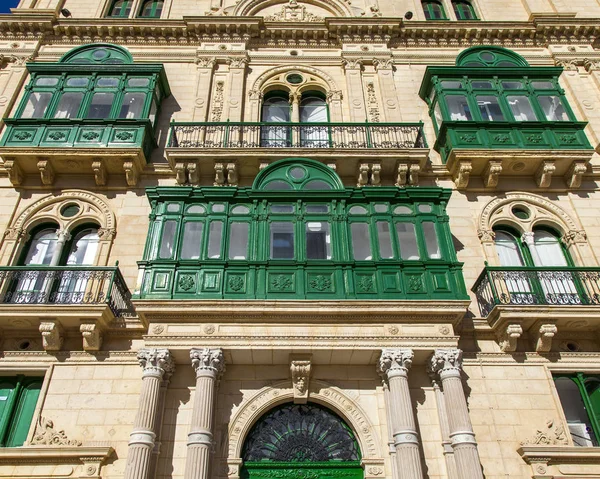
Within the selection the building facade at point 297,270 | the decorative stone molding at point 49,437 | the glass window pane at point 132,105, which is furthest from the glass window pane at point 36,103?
the decorative stone molding at point 49,437

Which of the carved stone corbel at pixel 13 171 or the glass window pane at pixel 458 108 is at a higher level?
the glass window pane at pixel 458 108

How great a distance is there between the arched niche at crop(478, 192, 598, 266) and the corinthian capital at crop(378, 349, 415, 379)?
463 centimetres

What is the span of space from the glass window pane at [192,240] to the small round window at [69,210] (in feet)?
14.0

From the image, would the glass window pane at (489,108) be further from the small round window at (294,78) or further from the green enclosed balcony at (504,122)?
the small round window at (294,78)

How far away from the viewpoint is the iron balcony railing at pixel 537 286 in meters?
13.5

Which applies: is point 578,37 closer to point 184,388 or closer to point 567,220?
point 567,220

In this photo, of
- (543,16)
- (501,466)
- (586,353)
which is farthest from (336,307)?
(543,16)

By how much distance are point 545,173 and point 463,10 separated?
10.4 m

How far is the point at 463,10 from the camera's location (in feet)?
75.5

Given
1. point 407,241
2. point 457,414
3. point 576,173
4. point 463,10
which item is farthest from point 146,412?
point 463,10

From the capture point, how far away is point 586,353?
43.0ft

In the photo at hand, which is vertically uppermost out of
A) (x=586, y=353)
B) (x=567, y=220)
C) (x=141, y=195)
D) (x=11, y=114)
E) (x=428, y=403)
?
(x=11, y=114)

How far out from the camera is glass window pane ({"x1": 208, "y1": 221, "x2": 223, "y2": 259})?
43.7 ft

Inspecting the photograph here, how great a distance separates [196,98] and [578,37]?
49.3 feet
